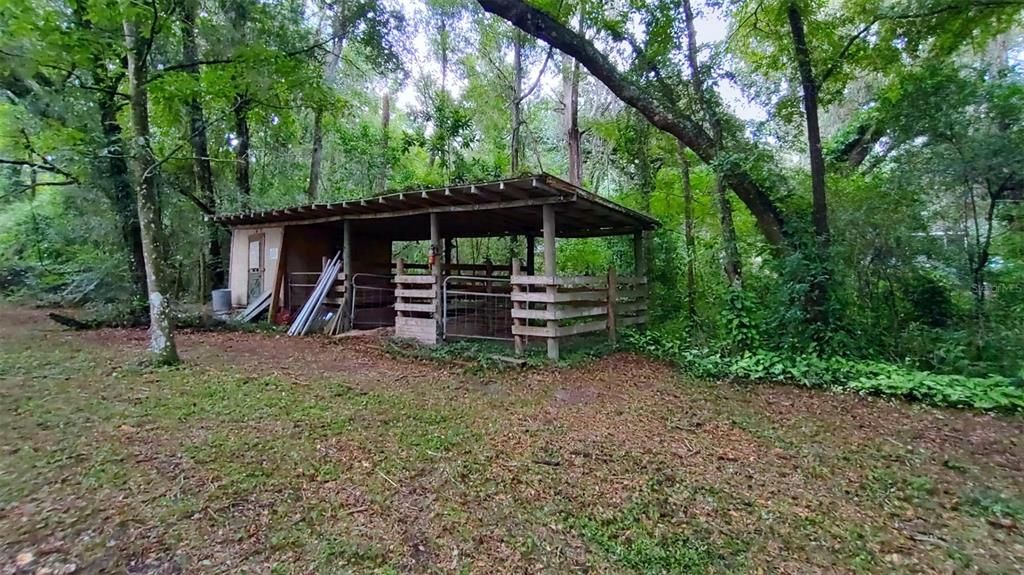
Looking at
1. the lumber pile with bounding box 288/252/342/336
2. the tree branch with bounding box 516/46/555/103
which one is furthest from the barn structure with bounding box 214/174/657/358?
the tree branch with bounding box 516/46/555/103

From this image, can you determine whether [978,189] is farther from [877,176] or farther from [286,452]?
[286,452]

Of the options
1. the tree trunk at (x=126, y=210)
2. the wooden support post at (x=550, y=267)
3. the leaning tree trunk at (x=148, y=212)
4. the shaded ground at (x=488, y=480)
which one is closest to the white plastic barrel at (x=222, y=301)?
the tree trunk at (x=126, y=210)

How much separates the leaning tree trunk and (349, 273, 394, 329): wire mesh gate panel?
3730 mm

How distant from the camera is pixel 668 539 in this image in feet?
7.78

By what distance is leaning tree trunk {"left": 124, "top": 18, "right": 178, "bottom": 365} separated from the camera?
18.7 ft

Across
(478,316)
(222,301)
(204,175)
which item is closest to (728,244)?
(478,316)

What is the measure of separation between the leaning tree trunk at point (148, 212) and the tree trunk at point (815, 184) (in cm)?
818

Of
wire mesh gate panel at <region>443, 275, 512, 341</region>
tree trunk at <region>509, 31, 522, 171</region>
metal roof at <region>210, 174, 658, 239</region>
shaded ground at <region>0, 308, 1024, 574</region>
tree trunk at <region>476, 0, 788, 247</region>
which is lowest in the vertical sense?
shaded ground at <region>0, 308, 1024, 574</region>

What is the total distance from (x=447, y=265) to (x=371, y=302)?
1912 mm

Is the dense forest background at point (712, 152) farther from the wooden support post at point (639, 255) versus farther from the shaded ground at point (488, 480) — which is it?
the shaded ground at point (488, 480)

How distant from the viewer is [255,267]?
1070cm

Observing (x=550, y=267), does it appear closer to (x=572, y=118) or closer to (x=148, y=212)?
(x=148, y=212)

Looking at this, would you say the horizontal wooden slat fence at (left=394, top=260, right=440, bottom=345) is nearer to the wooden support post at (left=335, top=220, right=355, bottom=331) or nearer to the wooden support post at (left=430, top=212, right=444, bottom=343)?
the wooden support post at (left=430, top=212, right=444, bottom=343)

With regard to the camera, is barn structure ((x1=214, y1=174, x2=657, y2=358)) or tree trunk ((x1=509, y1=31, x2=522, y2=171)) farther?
tree trunk ((x1=509, y1=31, x2=522, y2=171))
